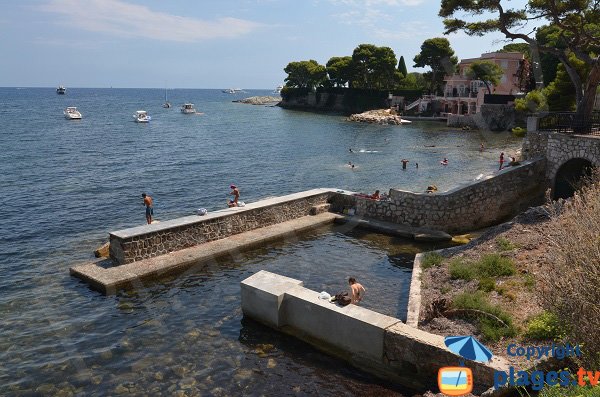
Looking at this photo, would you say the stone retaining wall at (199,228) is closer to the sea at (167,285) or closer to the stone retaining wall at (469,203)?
the sea at (167,285)

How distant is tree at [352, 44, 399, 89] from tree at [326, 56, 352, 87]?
188 centimetres

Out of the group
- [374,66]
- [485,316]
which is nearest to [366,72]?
[374,66]

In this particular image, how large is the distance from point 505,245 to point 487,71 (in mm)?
75241

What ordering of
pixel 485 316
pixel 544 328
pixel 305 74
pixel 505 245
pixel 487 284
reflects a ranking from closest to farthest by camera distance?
pixel 544 328, pixel 485 316, pixel 487 284, pixel 505 245, pixel 305 74

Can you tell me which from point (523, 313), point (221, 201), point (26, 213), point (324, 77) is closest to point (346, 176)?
point (221, 201)

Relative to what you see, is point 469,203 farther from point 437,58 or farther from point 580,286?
point 437,58

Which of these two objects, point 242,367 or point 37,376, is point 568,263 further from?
point 37,376

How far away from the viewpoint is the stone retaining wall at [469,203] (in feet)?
73.1

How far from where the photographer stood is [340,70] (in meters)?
122

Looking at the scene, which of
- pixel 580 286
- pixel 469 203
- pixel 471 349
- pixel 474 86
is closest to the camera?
pixel 580 286

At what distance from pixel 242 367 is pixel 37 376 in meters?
5.01

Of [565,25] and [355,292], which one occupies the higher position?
[565,25]

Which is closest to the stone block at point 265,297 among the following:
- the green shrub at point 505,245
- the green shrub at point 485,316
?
the green shrub at point 485,316

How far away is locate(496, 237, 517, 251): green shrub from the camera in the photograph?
16516 millimetres
